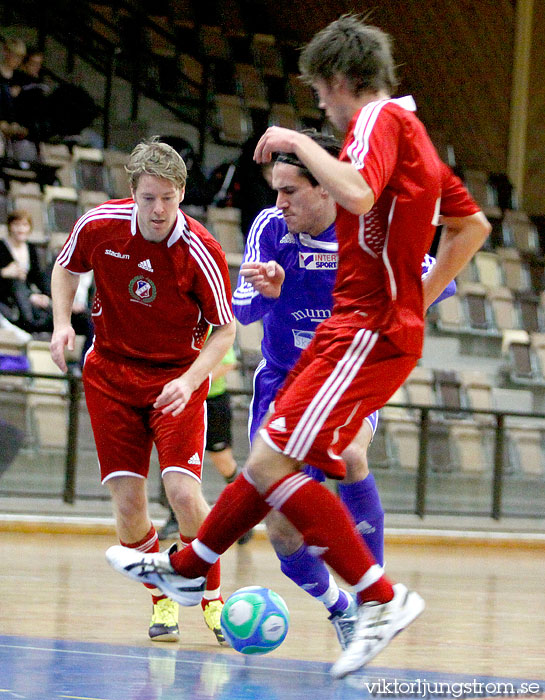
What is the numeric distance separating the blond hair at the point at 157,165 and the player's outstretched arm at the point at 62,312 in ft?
1.62

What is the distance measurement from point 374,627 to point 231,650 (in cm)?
112

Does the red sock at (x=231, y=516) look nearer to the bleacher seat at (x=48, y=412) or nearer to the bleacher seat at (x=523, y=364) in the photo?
the bleacher seat at (x=48, y=412)

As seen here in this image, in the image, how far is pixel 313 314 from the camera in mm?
4262

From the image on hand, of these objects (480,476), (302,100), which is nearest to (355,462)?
(480,476)

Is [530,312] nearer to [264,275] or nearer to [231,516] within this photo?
[264,275]

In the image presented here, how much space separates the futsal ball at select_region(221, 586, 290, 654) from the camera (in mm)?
3773

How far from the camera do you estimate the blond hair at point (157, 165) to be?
4137 millimetres

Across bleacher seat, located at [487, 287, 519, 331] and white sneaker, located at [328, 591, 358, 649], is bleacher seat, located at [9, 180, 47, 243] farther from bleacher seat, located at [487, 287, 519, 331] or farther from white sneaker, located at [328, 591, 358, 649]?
white sneaker, located at [328, 591, 358, 649]

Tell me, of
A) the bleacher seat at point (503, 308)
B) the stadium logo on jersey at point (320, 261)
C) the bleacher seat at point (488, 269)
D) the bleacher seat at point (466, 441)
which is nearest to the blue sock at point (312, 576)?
the stadium logo on jersey at point (320, 261)

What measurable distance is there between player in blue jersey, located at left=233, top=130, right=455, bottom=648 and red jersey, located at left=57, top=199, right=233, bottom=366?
21cm

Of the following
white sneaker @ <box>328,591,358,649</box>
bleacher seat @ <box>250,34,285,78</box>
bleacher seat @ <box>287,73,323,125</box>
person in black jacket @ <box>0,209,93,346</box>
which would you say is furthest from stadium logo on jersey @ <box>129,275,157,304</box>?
Answer: bleacher seat @ <box>250,34,285,78</box>

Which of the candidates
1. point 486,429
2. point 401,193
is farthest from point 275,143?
point 486,429

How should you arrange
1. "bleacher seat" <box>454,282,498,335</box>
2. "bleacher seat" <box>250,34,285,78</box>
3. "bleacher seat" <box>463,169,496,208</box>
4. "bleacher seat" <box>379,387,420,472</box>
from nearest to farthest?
"bleacher seat" <box>379,387,420,472</box> < "bleacher seat" <box>454,282,498,335</box> < "bleacher seat" <box>250,34,285,78</box> < "bleacher seat" <box>463,169,496,208</box>

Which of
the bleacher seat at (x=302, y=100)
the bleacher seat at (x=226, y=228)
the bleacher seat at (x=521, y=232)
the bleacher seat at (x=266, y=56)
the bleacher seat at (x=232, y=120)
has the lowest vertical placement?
the bleacher seat at (x=226, y=228)
